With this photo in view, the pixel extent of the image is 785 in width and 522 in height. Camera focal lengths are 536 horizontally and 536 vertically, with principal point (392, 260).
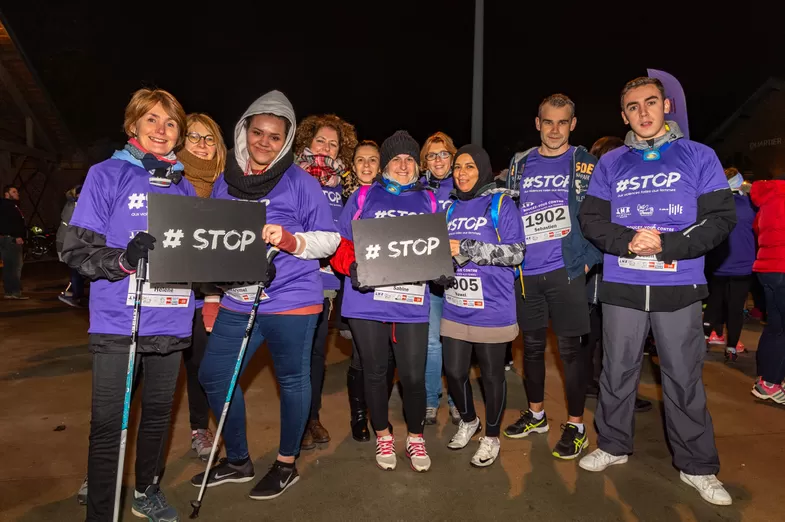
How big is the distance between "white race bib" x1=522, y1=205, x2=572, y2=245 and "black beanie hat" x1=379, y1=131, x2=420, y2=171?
948mm

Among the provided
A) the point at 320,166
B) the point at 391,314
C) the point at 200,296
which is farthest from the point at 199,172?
the point at 391,314

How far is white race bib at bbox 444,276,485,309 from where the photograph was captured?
3.50 metres

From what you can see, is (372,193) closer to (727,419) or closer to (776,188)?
(727,419)

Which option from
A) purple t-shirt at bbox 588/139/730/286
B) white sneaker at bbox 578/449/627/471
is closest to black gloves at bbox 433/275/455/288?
purple t-shirt at bbox 588/139/730/286

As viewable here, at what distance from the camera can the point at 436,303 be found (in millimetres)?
4344

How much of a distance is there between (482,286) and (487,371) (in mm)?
561

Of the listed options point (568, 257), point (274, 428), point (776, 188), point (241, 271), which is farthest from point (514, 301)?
point (776, 188)

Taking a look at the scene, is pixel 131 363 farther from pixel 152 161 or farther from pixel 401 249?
pixel 401 249

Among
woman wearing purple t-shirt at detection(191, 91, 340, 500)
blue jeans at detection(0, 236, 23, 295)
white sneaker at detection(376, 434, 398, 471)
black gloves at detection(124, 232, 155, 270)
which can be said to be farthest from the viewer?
blue jeans at detection(0, 236, 23, 295)

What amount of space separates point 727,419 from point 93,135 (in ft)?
102

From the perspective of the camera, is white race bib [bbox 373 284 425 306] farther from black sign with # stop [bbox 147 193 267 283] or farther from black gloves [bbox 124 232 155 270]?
black gloves [bbox 124 232 155 270]

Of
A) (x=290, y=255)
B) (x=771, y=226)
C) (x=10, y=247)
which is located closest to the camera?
(x=290, y=255)

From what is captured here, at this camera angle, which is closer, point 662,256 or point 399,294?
point 662,256

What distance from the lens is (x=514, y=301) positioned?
3.58 m
